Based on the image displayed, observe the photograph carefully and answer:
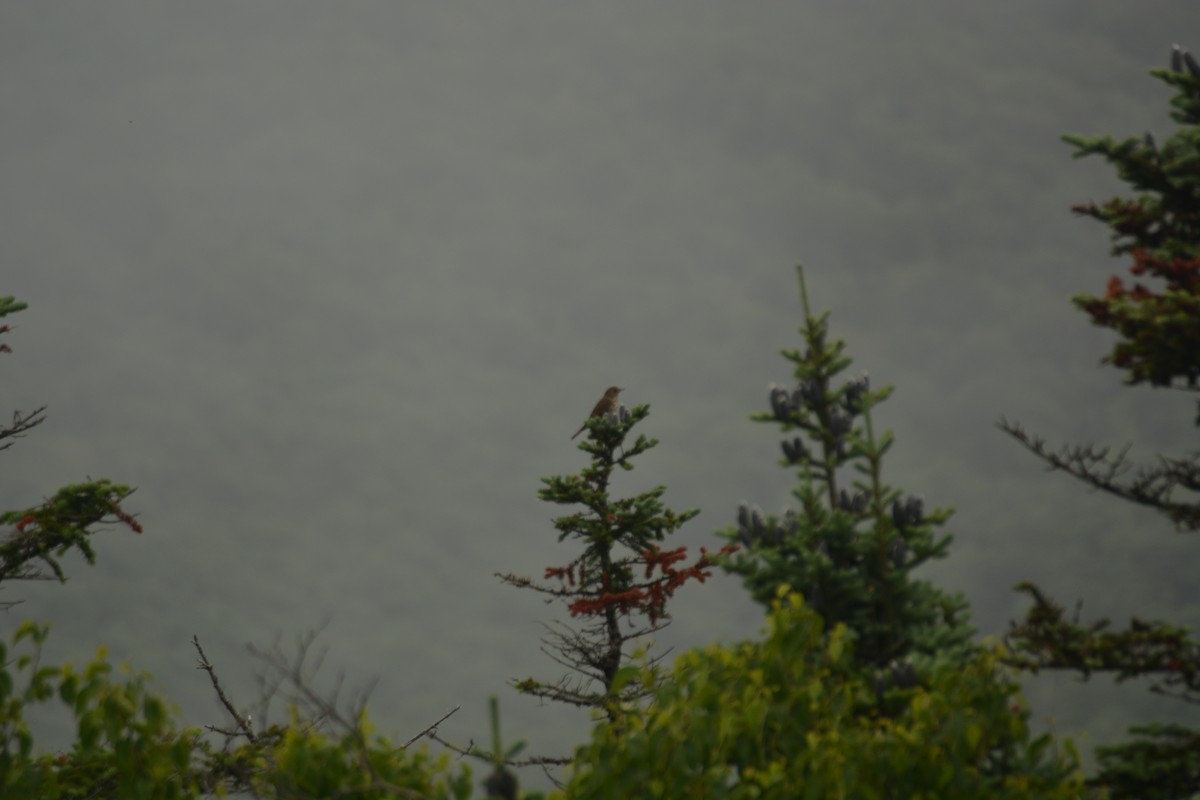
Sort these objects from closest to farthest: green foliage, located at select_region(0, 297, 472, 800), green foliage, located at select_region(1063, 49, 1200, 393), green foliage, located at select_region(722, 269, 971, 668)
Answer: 1. green foliage, located at select_region(0, 297, 472, 800)
2. green foliage, located at select_region(722, 269, 971, 668)
3. green foliage, located at select_region(1063, 49, 1200, 393)

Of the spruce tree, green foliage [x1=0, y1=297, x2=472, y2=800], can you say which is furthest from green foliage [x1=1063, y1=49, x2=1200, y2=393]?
green foliage [x1=0, y1=297, x2=472, y2=800]

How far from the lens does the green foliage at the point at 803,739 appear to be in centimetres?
698

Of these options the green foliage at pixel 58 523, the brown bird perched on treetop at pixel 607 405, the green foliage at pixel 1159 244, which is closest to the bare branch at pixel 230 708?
the green foliage at pixel 58 523

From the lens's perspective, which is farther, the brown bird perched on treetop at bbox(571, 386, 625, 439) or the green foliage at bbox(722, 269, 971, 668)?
the brown bird perched on treetop at bbox(571, 386, 625, 439)

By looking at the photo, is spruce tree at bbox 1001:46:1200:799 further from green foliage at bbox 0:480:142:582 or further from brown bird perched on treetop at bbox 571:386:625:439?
green foliage at bbox 0:480:142:582

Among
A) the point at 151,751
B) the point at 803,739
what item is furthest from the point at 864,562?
the point at 151,751

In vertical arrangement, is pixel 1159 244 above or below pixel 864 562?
above

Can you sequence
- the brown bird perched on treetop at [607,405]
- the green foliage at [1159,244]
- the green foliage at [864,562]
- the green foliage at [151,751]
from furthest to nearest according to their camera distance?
the brown bird perched on treetop at [607,405] → the green foliage at [1159,244] → the green foliage at [864,562] → the green foliage at [151,751]

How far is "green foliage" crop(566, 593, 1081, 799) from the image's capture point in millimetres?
6984

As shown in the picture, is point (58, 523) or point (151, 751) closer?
point (151, 751)

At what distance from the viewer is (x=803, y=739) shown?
7.62 m

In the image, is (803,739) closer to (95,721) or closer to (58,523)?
(95,721)

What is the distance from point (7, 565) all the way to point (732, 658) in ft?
27.4

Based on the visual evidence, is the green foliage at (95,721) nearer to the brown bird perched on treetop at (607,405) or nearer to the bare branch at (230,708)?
the bare branch at (230,708)
